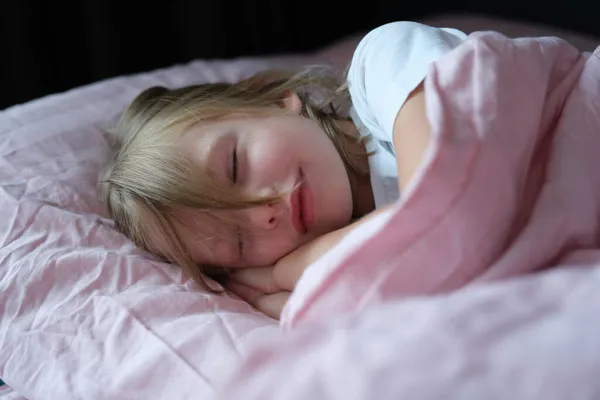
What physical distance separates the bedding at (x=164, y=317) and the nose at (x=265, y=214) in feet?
0.35

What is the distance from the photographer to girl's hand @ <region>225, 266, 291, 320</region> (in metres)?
0.87

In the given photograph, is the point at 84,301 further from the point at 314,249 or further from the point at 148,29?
the point at 148,29

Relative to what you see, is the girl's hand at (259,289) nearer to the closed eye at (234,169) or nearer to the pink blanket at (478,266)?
the closed eye at (234,169)

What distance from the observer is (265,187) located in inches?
34.8

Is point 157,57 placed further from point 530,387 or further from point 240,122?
point 530,387

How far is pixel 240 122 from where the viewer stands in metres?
0.95

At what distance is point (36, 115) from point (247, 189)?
1.81 ft

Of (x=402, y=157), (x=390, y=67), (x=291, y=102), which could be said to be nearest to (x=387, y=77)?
(x=390, y=67)

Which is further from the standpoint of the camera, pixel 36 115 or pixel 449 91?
pixel 36 115

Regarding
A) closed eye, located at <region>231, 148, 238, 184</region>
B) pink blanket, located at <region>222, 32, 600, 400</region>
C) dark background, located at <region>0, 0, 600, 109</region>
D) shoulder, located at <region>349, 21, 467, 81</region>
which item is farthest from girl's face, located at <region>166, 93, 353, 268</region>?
dark background, located at <region>0, 0, 600, 109</region>

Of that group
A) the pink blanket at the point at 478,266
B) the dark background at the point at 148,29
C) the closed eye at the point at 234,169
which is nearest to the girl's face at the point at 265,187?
the closed eye at the point at 234,169

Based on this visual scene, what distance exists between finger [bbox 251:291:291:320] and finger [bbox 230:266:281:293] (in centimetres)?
2

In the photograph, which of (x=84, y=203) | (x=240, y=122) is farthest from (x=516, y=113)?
(x=84, y=203)

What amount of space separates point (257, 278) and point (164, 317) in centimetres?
20
